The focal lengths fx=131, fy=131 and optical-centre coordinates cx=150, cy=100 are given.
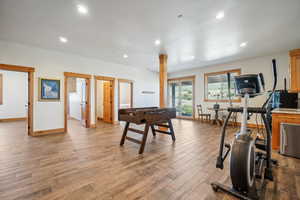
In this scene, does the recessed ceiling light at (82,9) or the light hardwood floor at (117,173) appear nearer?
the light hardwood floor at (117,173)

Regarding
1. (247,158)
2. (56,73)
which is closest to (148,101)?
(56,73)

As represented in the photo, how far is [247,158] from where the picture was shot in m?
1.35

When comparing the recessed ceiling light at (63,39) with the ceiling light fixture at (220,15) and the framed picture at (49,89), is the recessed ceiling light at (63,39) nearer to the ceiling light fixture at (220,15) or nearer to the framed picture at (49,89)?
the framed picture at (49,89)

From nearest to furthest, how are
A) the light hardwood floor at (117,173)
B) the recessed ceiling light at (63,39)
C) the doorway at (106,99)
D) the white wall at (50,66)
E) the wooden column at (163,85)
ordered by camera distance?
1. the light hardwood floor at (117,173)
2. the recessed ceiling light at (63,39)
3. the white wall at (50,66)
4. the wooden column at (163,85)
5. the doorway at (106,99)

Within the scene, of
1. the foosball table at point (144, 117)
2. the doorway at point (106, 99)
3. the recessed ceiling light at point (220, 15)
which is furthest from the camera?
the doorway at point (106, 99)

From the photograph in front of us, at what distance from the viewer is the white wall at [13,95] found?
640 cm

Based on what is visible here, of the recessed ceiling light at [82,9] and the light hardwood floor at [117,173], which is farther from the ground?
the recessed ceiling light at [82,9]

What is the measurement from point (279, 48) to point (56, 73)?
7368 millimetres

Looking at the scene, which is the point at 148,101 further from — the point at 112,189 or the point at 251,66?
the point at 112,189

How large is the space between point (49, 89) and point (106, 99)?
7.96 ft

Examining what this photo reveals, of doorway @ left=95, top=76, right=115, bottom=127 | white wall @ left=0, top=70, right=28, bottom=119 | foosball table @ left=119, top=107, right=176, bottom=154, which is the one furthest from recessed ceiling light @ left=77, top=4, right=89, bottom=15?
white wall @ left=0, top=70, right=28, bottom=119

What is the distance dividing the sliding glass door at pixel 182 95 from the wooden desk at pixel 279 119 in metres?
4.39

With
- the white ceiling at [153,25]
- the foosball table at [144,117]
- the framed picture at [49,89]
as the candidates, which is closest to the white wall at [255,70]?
the white ceiling at [153,25]

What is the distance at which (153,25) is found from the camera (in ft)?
9.43
